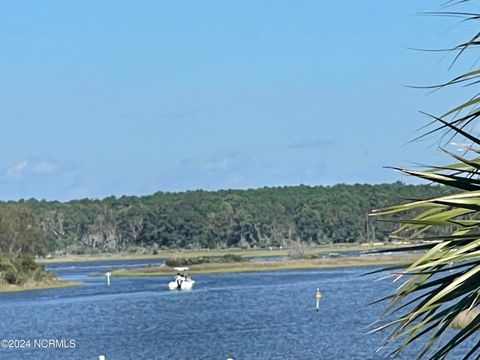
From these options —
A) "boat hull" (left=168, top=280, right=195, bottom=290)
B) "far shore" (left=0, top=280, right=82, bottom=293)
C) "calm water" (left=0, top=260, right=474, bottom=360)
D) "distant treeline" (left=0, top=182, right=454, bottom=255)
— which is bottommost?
"calm water" (left=0, top=260, right=474, bottom=360)

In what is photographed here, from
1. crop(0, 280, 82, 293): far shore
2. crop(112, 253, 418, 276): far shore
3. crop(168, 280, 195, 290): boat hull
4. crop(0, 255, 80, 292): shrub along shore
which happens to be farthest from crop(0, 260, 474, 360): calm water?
crop(112, 253, 418, 276): far shore

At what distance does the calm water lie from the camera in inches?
1548

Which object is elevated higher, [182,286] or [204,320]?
[182,286]

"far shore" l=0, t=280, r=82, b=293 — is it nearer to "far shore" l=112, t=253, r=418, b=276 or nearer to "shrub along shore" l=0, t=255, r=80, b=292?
"shrub along shore" l=0, t=255, r=80, b=292

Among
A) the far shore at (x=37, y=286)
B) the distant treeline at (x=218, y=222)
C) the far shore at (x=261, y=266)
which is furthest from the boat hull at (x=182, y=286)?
the distant treeline at (x=218, y=222)

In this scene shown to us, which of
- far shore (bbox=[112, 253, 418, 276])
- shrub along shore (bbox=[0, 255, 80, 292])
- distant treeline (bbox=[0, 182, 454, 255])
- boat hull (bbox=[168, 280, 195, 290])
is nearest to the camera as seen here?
boat hull (bbox=[168, 280, 195, 290])

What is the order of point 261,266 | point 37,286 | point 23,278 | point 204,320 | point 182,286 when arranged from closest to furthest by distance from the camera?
point 204,320
point 182,286
point 37,286
point 23,278
point 261,266

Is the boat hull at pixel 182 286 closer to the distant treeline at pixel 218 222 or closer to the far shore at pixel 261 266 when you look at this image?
the far shore at pixel 261 266

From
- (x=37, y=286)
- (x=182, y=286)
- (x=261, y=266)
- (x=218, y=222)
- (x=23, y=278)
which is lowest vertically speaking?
(x=182, y=286)

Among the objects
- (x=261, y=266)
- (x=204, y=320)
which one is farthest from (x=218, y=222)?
(x=204, y=320)

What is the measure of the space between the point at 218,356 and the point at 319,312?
1962 centimetres

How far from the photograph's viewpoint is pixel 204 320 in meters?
55.8

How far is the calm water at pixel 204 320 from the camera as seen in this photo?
3931 centimetres

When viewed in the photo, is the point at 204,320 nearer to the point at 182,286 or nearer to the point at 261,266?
the point at 182,286
